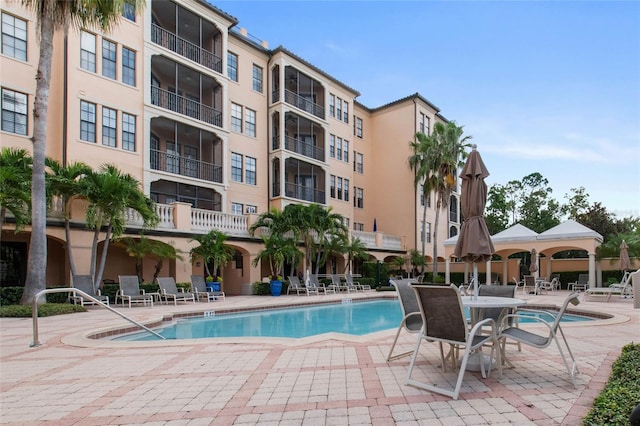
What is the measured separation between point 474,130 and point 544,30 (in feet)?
54.0

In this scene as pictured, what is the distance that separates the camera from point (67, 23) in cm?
1239

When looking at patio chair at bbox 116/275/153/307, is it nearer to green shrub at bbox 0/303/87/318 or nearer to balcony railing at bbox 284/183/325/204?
green shrub at bbox 0/303/87/318

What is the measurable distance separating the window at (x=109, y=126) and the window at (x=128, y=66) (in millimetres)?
1640

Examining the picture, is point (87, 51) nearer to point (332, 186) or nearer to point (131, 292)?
point (131, 292)

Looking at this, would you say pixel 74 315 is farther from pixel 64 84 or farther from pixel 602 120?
pixel 602 120

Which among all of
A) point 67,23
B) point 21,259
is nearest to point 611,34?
point 67,23

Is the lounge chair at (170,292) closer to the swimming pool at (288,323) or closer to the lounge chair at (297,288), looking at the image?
the swimming pool at (288,323)

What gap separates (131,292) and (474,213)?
12241mm

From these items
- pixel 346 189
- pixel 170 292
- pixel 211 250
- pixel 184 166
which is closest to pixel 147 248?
pixel 170 292

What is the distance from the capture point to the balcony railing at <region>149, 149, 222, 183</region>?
20.3 meters

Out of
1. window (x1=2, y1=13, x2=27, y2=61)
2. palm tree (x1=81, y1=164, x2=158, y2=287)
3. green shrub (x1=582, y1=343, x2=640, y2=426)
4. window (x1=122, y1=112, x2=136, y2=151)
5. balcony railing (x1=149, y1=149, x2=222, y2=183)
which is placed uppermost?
window (x1=2, y1=13, x2=27, y2=61)

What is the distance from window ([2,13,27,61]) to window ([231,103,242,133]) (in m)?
9.98

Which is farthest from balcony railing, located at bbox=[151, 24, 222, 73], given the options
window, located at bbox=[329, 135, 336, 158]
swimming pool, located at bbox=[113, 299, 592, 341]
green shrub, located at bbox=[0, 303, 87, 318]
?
swimming pool, located at bbox=[113, 299, 592, 341]

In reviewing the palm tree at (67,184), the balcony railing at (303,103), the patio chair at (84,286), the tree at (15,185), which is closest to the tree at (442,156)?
the balcony railing at (303,103)
